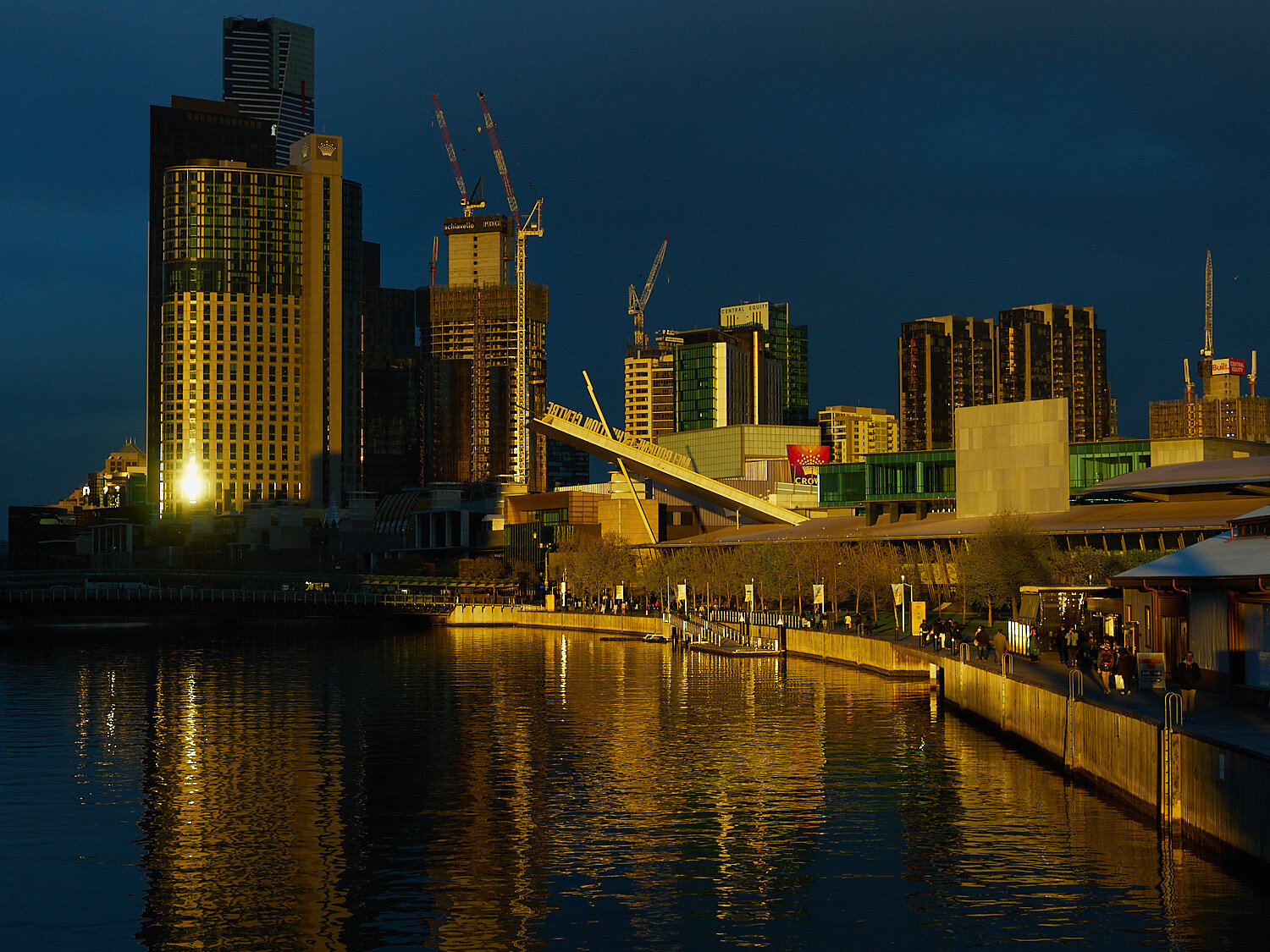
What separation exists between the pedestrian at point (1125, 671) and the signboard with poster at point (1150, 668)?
47 cm

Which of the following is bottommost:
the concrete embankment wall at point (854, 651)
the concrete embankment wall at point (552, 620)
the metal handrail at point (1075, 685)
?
the concrete embankment wall at point (552, 620)

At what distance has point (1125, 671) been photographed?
48.1 m

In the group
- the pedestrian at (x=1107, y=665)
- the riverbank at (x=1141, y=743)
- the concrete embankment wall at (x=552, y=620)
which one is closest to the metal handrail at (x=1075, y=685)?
the riverbank at (x=1141, y=743)

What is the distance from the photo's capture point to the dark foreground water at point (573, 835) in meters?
28.3

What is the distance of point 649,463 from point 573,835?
150093mm

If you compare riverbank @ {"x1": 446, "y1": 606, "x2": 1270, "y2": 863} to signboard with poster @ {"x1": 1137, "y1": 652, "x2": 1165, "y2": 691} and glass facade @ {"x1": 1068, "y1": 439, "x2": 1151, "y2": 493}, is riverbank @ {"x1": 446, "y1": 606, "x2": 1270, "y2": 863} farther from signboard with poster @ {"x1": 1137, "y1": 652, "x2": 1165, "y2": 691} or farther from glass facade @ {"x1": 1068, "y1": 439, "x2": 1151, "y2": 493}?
glass facade @ {"x1": 1068, "y1": 439, "x2": 1151, "y2": 493}

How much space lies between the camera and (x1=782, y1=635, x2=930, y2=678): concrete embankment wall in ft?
266

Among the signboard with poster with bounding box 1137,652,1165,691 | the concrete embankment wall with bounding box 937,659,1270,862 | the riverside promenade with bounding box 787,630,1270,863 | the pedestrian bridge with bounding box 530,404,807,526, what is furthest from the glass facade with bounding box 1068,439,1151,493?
the signboard with poster with bounding box 1137,652,1165,691

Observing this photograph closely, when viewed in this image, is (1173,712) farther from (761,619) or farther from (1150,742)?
(761,619)

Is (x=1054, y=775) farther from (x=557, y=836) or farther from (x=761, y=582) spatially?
(x=761, y=582)

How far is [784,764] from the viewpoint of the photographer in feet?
160

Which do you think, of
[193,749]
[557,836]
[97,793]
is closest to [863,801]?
[557,836]

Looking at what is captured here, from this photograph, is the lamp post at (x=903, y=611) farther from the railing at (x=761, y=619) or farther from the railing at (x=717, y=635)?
the railing at (x=717, y=635)

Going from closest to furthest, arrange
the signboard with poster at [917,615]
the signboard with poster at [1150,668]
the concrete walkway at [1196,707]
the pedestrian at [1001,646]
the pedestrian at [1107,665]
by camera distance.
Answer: the concrete walkway at [1196,707] < the signboard with poster at [1150,668] < the pedestrian at [1107,665] < the pedestrian at [1001,646] < the signboard with poster at [917,615]
